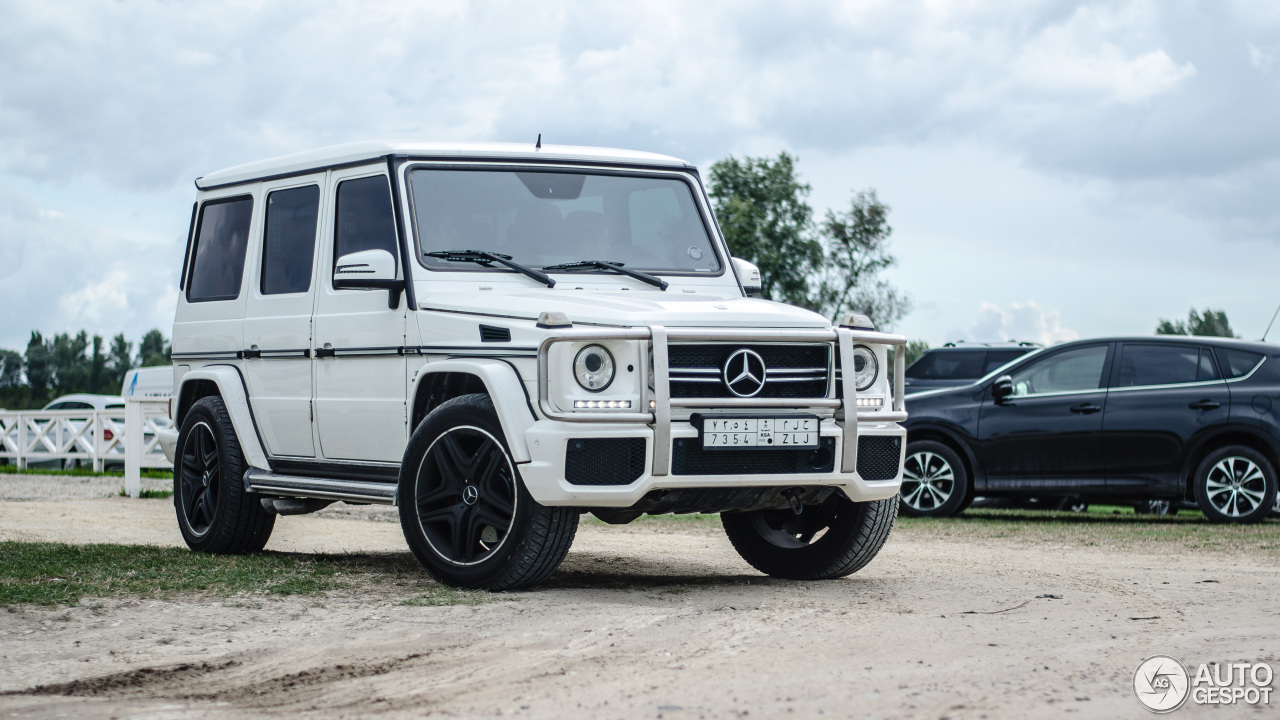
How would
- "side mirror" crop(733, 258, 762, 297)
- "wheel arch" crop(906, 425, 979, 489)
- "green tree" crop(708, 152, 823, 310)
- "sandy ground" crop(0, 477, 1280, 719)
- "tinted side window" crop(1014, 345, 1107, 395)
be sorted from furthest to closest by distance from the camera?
"green tree" crop(708, 152, 823, 310) < "wheel arch" crop(906, 425, 979, 489) < "tinted side window" crop(1014, 345, 1107, 395) < "side mirror" crop(733, 258, 762, 297) < "sandy ground" crop(0, 477, 1280, 719)

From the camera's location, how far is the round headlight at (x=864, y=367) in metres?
7.54

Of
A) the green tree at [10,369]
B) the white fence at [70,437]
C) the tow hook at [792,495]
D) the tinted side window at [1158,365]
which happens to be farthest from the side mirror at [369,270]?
the green tree at [10,369]

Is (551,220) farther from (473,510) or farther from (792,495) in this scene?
(792,495)

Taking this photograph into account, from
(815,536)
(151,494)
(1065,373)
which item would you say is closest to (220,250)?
(815,536)

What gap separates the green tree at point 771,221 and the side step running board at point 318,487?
37.3m

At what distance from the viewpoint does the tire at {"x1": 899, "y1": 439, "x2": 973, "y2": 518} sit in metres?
14.0

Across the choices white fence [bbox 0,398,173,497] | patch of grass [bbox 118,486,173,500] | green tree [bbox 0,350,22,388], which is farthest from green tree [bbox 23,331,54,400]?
patch of grass [bbox 118,486,173,500]

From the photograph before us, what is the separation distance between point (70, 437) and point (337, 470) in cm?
1727

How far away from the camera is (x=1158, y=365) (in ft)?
43.6

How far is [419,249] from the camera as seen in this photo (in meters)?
7.83

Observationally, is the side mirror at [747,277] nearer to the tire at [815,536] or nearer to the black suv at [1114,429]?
the tire at [815,536]
